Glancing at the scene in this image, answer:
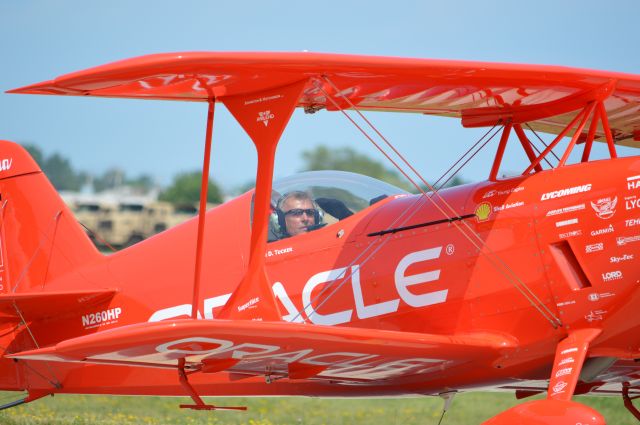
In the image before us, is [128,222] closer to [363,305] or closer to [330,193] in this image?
[330,193]

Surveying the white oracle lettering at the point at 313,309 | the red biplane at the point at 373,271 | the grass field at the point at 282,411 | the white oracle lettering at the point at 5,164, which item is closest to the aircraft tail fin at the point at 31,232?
the white oracle lettering at the point at 5,164

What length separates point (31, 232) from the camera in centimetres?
952

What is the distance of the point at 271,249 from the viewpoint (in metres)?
8.39

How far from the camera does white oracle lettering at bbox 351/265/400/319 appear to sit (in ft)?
25.5

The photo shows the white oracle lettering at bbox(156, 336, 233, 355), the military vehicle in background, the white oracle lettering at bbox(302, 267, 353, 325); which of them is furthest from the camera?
the military vehicle in background

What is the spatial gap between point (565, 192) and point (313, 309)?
7.36ft

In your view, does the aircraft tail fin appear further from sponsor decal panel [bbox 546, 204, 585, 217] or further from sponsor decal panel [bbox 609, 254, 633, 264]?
sponsor decal panel [bbox 609, 254, 633, 264]

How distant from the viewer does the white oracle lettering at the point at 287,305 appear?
8.07 m

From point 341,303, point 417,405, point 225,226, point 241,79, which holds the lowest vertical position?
point 417,405

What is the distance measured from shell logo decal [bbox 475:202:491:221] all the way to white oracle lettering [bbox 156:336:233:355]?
2237mm

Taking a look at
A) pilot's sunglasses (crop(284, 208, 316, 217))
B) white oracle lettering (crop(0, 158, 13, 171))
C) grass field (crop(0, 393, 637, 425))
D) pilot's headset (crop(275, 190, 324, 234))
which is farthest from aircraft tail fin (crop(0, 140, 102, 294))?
pilot's sunglasses (crop(284, 208, 316, 217))

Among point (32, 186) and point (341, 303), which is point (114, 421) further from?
point (341, 303)

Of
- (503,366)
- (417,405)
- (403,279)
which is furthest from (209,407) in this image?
(417,405)

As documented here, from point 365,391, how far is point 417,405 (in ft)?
24.4
